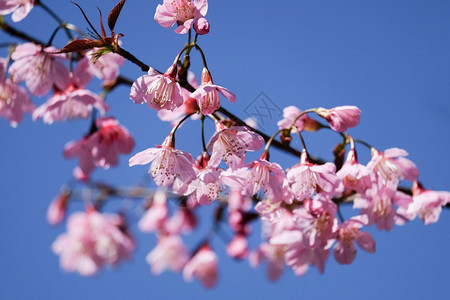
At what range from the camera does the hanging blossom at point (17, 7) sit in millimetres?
1827

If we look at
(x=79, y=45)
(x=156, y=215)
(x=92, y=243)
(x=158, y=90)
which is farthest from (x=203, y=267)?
(x=79, y=45)

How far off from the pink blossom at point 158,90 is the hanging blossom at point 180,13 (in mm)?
135

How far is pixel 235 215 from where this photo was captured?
357 cm

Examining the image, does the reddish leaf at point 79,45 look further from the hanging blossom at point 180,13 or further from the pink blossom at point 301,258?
the pink blossom at point 301,258

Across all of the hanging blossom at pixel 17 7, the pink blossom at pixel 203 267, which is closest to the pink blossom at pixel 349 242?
the hanging blossom at pixel 17 7

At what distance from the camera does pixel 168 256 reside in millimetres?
4148

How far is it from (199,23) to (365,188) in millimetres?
823

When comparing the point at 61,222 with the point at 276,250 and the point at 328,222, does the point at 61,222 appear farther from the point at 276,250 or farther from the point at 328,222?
A: the point at 328,222

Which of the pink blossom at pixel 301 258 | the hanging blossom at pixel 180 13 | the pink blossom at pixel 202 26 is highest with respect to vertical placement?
the hanging blossom at pixel 180 13

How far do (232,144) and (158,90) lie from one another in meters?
0.29

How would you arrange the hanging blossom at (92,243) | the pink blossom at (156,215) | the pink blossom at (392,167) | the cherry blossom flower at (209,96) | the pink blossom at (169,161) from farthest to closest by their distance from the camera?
the pink blossom at (156,215) < the hanging blossom at (92,243) < the pink blossom at (392,167) < the pink blossom at (169,161) < the cherry blossom flower at (209,96)

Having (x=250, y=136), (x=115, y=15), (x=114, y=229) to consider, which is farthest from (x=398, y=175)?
(x=114, y=229)

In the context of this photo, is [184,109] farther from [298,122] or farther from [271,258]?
[271,258]

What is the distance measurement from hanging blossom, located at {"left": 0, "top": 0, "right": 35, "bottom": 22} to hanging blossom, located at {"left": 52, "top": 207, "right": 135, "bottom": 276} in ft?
7.19
